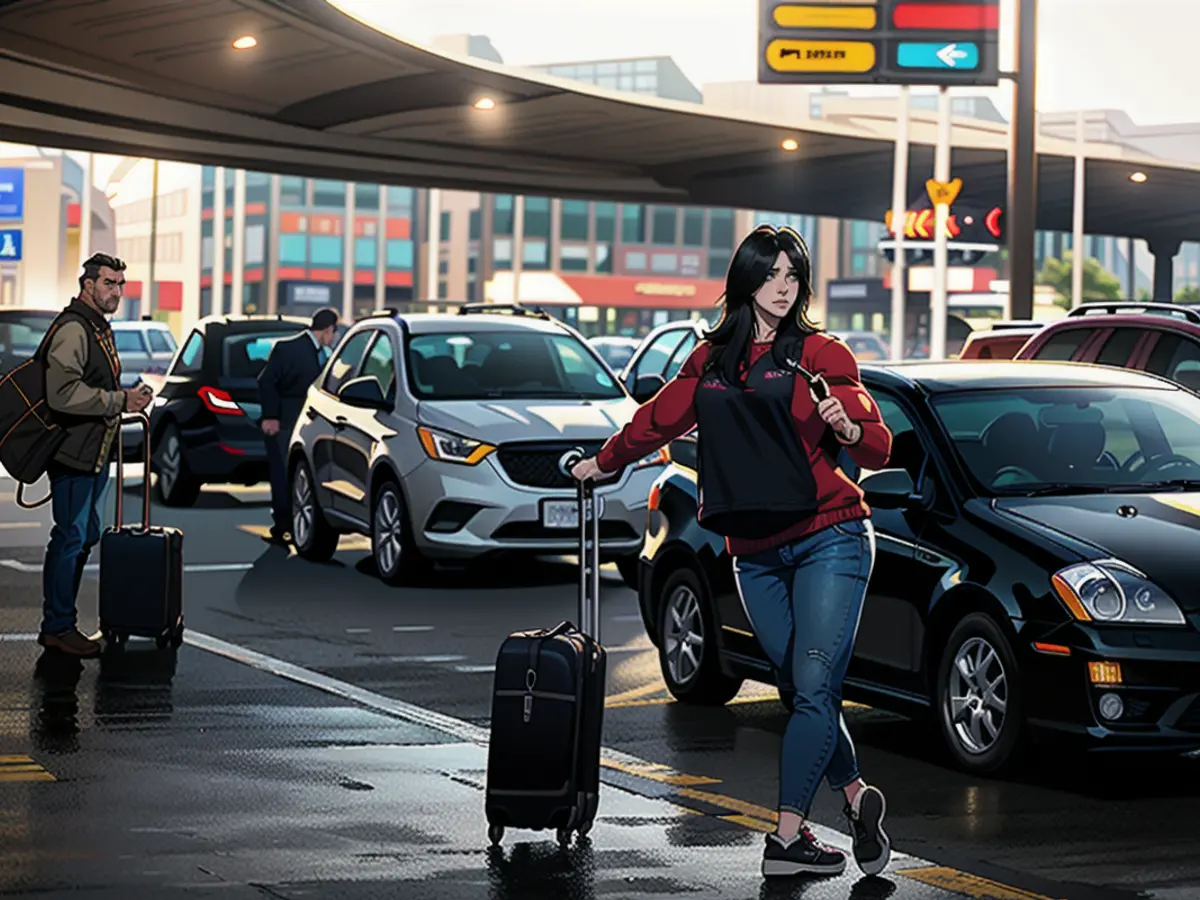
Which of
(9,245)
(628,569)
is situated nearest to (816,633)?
(628,569)

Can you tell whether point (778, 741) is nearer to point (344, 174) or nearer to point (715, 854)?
point (715, 854)

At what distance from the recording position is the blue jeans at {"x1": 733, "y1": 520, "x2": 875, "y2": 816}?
732 centimetres

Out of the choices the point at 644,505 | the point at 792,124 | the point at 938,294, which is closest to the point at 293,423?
the point at 644,505

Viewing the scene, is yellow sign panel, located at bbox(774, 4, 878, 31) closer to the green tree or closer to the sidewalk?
the sidewalk

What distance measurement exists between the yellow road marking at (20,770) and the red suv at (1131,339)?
8.13m

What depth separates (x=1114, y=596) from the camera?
884 cm

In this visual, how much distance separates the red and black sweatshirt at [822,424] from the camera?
7.18 meters

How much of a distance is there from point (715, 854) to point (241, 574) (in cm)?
956

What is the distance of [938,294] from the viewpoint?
35.2 metres

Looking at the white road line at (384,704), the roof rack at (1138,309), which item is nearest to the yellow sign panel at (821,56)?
the roof rack at (1138,309)

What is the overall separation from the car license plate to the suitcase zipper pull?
804cm

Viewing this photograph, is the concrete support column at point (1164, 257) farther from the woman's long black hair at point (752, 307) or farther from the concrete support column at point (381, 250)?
the woman's long black hair at point (752, 307)

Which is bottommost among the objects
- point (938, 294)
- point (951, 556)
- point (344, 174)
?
point (951, 556)

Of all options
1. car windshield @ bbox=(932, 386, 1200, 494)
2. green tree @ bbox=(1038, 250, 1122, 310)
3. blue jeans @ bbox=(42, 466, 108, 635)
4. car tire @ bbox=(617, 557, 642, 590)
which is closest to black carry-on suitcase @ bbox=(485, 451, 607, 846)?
car windshield @ bbox=(932, 386, 1200, 494)
